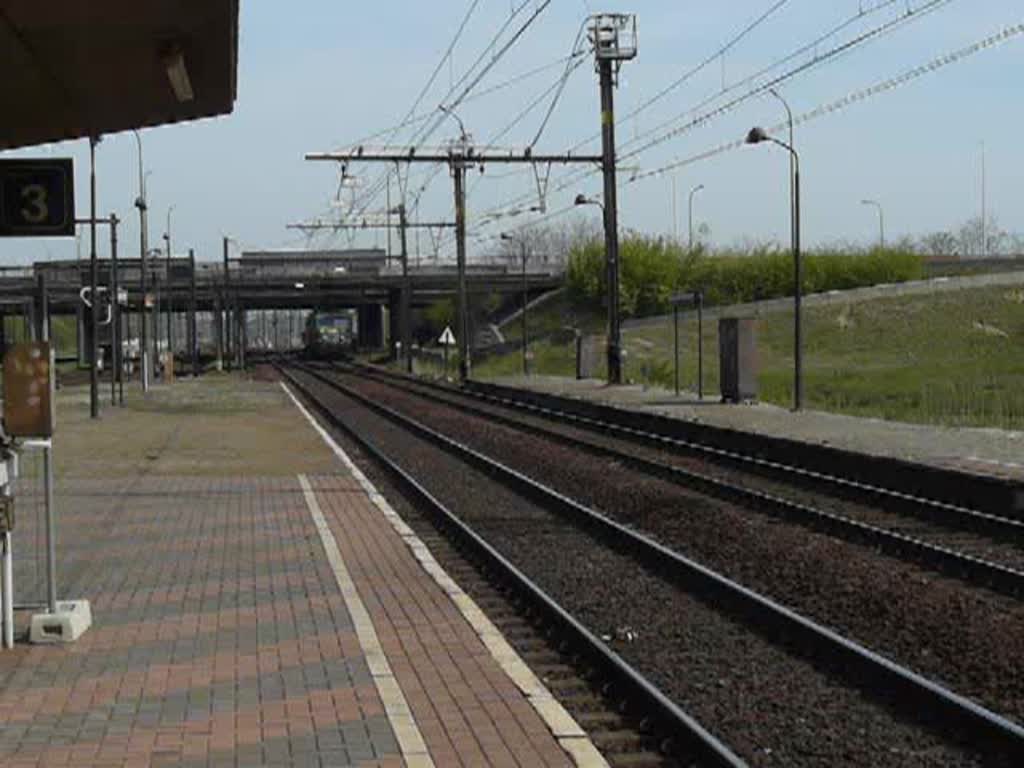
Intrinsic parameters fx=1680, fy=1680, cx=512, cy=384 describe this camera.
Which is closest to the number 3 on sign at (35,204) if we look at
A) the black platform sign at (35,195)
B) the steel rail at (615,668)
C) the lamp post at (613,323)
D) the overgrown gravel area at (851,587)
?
the black platform sign at (35,195)

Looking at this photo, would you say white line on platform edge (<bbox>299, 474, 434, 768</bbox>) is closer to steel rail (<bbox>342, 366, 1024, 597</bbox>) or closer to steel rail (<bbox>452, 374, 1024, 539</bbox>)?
steel rail (<bbox>342, 366, 1024, 597</bbox>)

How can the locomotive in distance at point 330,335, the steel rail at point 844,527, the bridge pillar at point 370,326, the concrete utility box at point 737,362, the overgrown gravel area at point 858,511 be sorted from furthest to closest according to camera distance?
the bridge pillar at point 370,326 < the locomotive in distance at point 330,335 < the concrete utility box at point 737,362 < the overgrown gravel area at point 858,511 < the steel rail at point 844,527

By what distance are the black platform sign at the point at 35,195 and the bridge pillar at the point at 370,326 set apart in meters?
139

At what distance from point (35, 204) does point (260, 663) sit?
3.64 metres

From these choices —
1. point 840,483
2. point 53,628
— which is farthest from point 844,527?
point 53,628

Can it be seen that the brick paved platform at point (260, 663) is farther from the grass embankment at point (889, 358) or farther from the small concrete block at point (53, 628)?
the grass embankment at point (889, 358)

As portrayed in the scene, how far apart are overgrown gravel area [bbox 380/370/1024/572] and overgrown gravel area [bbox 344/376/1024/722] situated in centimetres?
105

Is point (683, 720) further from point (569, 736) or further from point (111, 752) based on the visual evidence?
point (111, 752)

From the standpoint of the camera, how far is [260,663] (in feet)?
33.1

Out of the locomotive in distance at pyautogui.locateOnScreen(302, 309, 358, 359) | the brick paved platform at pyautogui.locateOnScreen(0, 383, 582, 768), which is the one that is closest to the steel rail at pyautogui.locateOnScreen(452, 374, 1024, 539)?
the brick paved platform at pyautogui.locateOnScreen(0, 383, 582, 768)

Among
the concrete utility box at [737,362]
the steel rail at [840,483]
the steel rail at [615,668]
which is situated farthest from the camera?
the concrete utility box at [737,362]

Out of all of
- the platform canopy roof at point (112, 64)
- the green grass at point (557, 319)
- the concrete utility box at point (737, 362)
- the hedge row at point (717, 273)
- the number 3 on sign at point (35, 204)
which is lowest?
the concrete utility box at point (737, 362)

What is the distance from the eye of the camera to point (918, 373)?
57.8 metres

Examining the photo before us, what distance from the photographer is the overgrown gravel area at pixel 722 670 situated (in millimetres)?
8391
